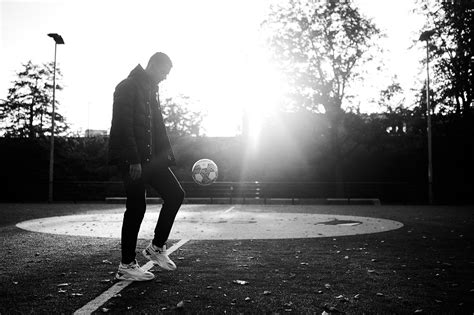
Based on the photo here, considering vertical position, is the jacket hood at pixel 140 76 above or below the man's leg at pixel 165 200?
above

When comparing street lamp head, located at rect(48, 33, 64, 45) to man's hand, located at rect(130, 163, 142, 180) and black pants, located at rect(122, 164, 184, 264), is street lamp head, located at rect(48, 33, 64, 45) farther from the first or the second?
man's hand, located at rect(130, 163, 142, 180)

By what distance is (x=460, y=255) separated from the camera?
18.6 feet

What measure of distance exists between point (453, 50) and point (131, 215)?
28.1 metres

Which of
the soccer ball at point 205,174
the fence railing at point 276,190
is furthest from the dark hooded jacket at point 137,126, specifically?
the fence railing at point 276,190

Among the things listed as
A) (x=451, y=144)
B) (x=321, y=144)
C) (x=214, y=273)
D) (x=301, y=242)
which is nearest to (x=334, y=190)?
(x=321, y=144)

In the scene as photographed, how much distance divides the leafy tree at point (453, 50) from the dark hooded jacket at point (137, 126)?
26.0 metres

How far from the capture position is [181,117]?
32.7 metres

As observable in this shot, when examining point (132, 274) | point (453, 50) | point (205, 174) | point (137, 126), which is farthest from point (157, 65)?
point (453, 50)

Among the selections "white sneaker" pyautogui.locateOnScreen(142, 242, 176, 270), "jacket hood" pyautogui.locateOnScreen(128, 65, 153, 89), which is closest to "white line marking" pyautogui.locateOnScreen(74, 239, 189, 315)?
"white sneaker" pyautogui.locateOnScreen(142, 242, 176, 270)

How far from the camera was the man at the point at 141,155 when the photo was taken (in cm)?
413

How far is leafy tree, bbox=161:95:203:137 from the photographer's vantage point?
105 feet

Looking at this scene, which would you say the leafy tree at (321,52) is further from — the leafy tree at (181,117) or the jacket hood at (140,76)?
the jacket hood at (140,76)

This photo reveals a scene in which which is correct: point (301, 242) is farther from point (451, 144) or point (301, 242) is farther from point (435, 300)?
point (451, 144)

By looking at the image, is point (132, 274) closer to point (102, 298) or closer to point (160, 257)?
point (160, 257)
